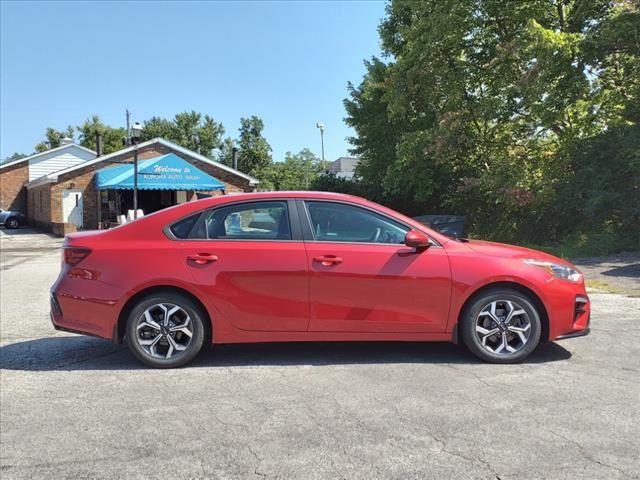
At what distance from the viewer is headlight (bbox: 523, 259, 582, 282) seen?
4965 mm

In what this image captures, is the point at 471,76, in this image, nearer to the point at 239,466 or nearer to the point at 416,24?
the point at 416,24

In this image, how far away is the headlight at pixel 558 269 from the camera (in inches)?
195

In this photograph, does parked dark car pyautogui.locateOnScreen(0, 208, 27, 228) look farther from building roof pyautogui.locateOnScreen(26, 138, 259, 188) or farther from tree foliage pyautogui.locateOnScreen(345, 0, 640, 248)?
tree foliage pyautogui.locateOnScreen(345, 0, 640, 248)

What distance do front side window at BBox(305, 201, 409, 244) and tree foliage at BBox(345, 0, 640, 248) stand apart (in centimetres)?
1034

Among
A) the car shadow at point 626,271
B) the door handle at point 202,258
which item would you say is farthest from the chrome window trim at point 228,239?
the car shadow at point 626,271

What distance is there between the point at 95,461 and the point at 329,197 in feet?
9.37

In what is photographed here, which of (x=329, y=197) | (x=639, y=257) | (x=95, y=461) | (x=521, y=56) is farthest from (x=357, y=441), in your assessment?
(x=521, y=56)

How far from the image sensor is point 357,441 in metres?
3.43

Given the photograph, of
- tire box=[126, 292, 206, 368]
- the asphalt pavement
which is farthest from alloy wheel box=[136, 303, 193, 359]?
the asphalt pavement

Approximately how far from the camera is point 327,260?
482 cm

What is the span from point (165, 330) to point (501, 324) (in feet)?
9.65

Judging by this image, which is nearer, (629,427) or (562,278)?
(629,427)

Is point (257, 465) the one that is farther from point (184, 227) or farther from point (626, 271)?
point (626, 271)

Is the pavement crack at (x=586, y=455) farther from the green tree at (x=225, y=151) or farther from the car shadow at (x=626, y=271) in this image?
the green tree at (x=225, y=151)
